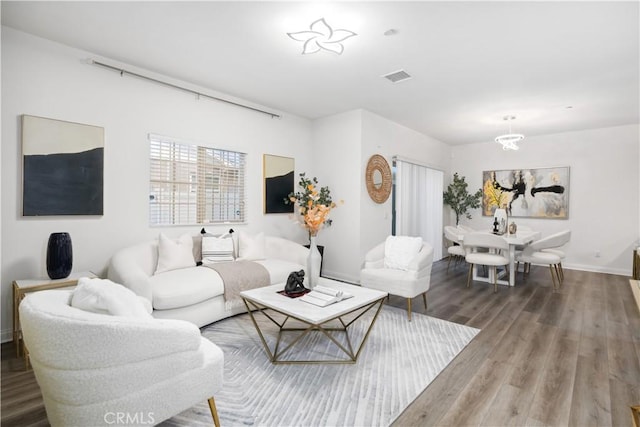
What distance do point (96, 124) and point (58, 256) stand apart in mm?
1362

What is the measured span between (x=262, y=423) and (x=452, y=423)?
1.07 metres

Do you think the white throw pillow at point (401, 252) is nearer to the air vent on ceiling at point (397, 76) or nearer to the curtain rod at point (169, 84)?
the air vent on ceiling at point (397, 76)

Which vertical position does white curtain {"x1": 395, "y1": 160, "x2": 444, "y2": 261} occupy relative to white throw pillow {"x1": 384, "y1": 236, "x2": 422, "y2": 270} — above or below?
above

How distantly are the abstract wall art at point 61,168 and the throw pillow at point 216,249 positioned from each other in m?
1.09

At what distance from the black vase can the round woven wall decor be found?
3.77 meters

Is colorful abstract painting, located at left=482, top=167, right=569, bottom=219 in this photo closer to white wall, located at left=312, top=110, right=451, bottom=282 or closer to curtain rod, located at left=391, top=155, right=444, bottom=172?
curtain rod, located at left=391, top=155, right=444, bottom=172

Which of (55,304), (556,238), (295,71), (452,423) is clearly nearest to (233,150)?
(295,71)

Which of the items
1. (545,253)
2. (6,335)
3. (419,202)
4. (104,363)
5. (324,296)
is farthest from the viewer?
(419,202)

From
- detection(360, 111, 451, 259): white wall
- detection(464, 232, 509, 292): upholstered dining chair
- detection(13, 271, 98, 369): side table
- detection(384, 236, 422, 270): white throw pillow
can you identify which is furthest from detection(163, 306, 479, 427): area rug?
detection(360, 111, 451, 259): white wall

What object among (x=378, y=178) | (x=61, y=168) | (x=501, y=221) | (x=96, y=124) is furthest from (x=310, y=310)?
(x=501, y=221)

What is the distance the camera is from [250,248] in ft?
12.8

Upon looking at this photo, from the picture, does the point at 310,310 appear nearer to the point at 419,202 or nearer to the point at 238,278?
the point at 238,278

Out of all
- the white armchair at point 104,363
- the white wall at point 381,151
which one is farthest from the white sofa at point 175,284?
the white wall at point 381,151

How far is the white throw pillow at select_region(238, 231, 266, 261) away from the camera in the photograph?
12.7 feet
